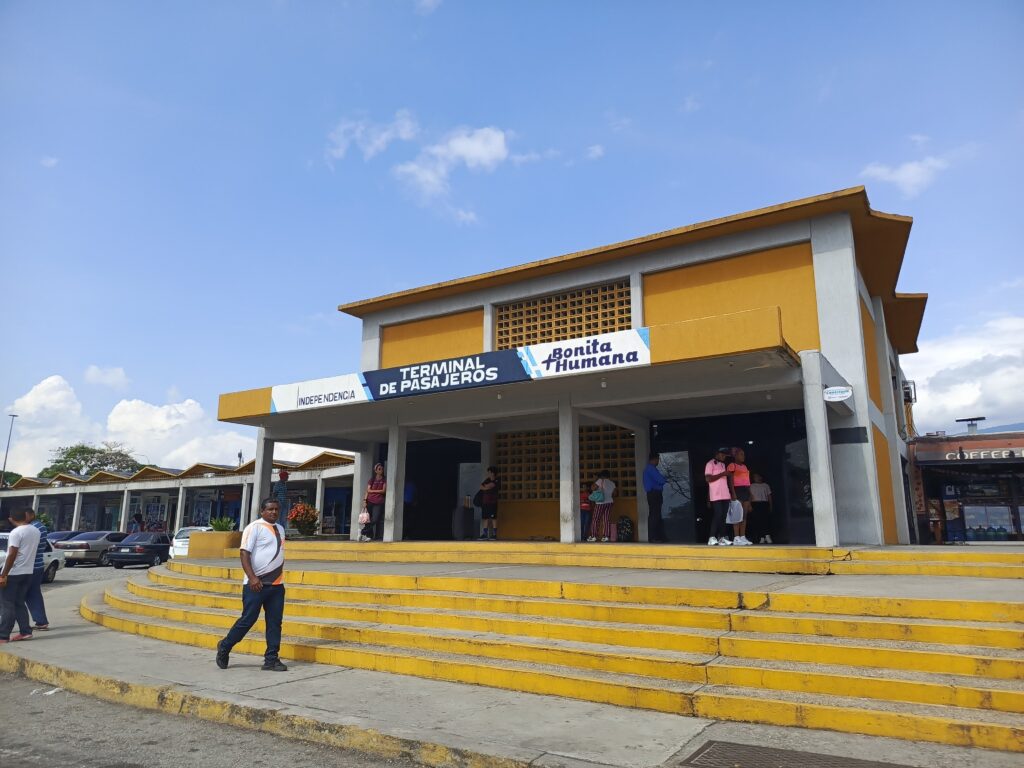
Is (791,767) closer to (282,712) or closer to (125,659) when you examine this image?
(282,712)

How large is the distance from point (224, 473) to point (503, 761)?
113ft

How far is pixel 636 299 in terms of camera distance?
1495 centimetres

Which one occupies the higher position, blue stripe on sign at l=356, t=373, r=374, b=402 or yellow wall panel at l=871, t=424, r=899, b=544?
blue stripe on sign at l=356, t=373, r=374, b=402

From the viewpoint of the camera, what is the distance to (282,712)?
16.3 feet

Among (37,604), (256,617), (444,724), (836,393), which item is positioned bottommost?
(444,724)

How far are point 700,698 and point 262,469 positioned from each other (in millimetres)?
14181

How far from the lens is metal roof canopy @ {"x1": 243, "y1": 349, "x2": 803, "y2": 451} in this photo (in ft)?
37.1

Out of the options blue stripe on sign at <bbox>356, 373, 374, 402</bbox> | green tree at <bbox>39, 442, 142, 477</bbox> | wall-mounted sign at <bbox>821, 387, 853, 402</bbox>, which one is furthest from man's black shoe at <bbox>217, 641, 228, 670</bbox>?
green tree at <bbox>39, 442, 142, 477</bbox>

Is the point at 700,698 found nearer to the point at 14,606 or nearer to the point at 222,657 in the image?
the point at 222,657

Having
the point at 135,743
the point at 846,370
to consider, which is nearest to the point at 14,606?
the point at 135,743

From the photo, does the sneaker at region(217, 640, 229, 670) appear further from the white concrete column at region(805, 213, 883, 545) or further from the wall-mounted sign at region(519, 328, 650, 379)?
the white concrete column at region(805, 213, 883, 545)

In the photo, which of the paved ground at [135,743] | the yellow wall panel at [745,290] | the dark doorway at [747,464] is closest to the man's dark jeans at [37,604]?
the paved ground at [135,743]

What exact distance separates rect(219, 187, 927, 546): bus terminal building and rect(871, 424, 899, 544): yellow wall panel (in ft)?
0.33

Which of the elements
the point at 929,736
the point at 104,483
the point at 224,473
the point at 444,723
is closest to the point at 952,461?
the point at 929,736
